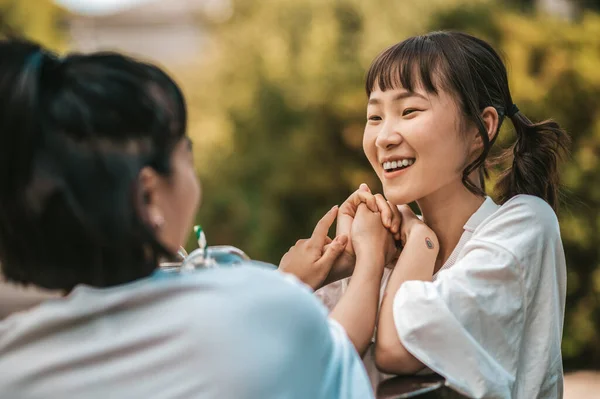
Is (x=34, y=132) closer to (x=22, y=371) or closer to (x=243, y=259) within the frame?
(x=22, y=371)

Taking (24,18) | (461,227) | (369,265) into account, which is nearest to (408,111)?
(461,227)

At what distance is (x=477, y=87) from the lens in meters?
2.45

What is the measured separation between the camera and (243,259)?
1.76 metres

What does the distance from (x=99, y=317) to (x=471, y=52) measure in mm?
1531

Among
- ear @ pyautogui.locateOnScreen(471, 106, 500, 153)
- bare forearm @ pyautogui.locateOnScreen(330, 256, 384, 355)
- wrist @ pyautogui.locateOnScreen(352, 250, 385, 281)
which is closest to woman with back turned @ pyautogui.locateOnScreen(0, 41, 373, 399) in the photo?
bare forearm @ pyautogui.locateOnScreen(330, 256, 384, 355)

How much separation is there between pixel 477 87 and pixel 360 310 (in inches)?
34.7

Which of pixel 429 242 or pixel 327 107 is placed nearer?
pixel 429 242

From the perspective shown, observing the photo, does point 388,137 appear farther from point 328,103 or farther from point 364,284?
point 328,103

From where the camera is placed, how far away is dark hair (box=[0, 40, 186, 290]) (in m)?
1.40

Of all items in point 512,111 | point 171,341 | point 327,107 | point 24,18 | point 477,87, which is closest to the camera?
point 171,341

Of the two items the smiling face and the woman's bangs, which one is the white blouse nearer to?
the smiling face

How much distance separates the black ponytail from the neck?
11cm

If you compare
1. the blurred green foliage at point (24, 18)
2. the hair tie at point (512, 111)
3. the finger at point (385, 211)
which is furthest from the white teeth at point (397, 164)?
the blurred green foliage at point (24, 18)

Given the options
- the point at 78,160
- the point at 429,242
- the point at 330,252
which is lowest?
the point at 330,252
